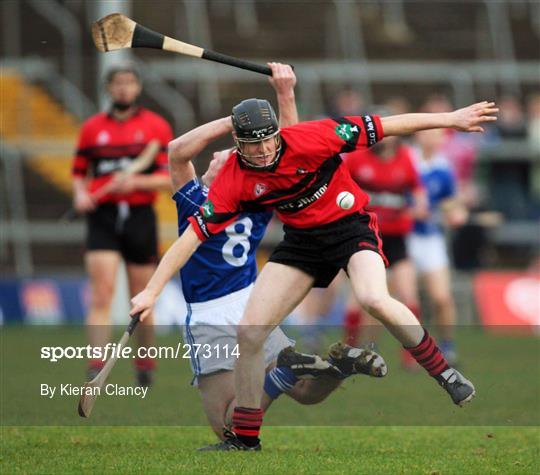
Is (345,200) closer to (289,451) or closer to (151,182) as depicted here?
(289,451)

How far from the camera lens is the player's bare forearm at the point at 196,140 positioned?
7.42m

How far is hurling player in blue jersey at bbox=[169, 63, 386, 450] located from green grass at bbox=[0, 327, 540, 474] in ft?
1.02

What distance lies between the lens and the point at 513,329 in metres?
16.9

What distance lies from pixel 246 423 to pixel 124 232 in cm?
408

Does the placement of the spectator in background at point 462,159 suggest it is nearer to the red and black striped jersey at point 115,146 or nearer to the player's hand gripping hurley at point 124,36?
the red and black striped jersey at point 115,146

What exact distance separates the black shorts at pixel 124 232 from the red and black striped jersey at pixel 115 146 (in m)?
0.09

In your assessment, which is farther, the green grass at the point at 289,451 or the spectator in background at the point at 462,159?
the spectator in background at the point at 462,159

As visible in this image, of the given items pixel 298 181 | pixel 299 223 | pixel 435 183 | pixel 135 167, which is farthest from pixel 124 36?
pixel 435 183

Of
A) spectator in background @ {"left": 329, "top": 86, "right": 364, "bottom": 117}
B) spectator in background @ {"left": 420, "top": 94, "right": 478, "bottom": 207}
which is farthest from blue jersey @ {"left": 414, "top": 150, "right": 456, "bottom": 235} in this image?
spectator in background @ {"left": 420, "top": 94, "right": 478, "bottom": 207}

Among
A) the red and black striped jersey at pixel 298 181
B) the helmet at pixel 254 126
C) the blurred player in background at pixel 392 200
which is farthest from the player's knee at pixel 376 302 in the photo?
the blurred player in background at pixel 392 200

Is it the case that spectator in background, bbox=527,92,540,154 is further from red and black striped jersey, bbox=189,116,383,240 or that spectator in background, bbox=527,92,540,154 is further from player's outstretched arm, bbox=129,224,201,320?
player's outstretched arm, bbox=129,224,201,320

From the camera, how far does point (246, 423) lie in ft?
22.9

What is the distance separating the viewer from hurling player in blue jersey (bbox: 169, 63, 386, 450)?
24.2 ft

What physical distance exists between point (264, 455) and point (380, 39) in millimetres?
17211
